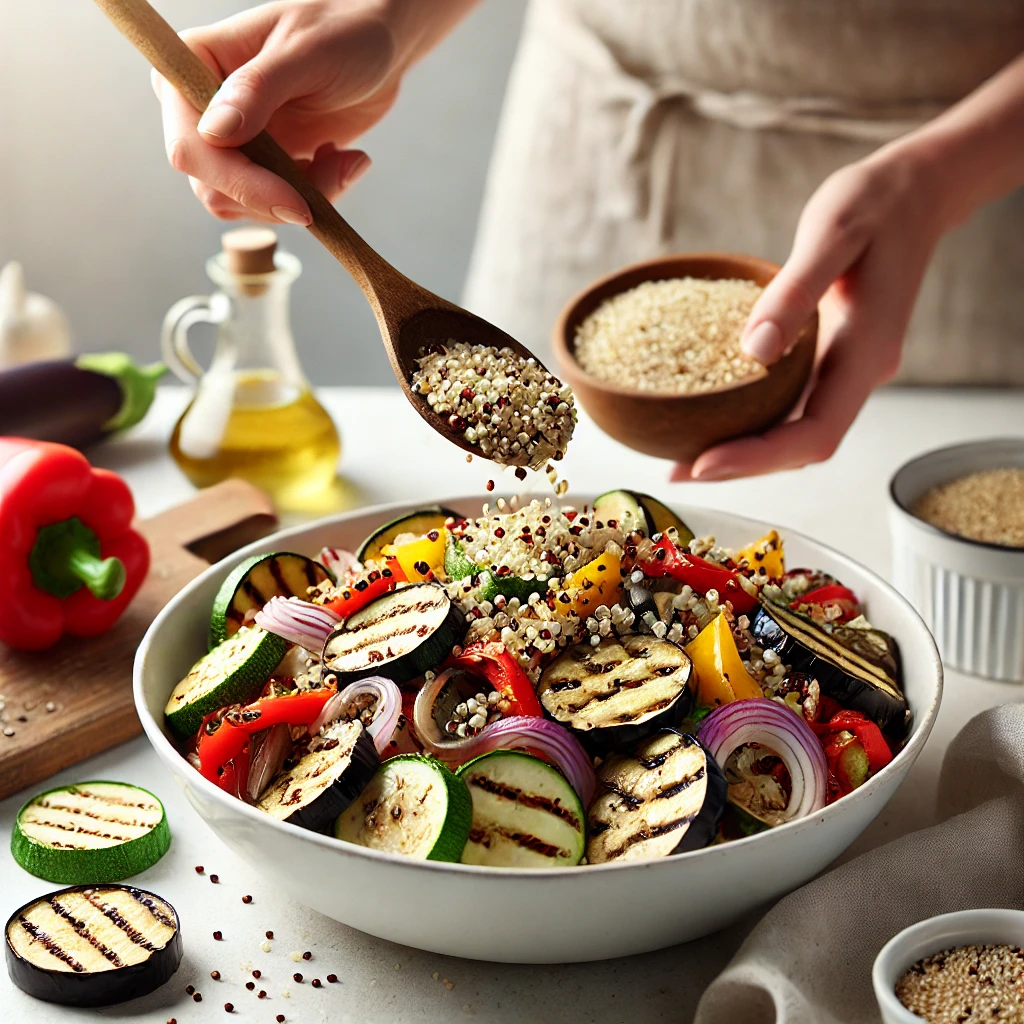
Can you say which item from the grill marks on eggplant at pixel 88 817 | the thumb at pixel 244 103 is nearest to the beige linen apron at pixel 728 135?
the thumb at pixel 244 103

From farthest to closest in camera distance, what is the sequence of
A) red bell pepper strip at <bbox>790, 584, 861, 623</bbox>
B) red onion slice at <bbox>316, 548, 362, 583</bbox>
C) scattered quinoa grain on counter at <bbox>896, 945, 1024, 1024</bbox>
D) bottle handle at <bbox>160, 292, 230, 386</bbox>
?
bottle handle at <bbox>160, 292, 230, 386</bbox> → red onion slice at <bbox>316, 548, 362, 583</bbox> → red bell pepper strip at <bbox>790, 584, 861, 623</bbox> → scattered quinoa grain on counter at <bbox>896, 945, 1024, 1024</bbox>

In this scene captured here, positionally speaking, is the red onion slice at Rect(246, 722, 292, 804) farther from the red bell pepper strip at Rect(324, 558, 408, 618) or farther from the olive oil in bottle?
the olive oil in bottle

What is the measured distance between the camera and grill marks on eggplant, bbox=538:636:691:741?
1743mm

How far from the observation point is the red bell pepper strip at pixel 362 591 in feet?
6.72

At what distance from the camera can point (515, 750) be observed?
166 cm

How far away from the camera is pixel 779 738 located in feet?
5.67

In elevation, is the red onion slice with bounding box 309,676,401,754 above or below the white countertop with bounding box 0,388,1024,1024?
above

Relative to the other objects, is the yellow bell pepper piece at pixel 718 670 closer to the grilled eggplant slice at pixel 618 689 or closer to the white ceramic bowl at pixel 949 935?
the grilled eggplant slice at pixel 618 689

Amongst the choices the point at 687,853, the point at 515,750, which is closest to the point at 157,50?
the point at 515,750

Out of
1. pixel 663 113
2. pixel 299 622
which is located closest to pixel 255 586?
pixel 299 622

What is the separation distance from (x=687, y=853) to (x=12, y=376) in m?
2.30

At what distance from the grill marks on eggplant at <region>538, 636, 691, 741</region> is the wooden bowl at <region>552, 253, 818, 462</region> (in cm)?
63

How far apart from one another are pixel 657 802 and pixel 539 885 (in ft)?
0.79

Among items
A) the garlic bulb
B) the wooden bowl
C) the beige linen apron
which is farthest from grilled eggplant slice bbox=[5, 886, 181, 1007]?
the beige linen apron
